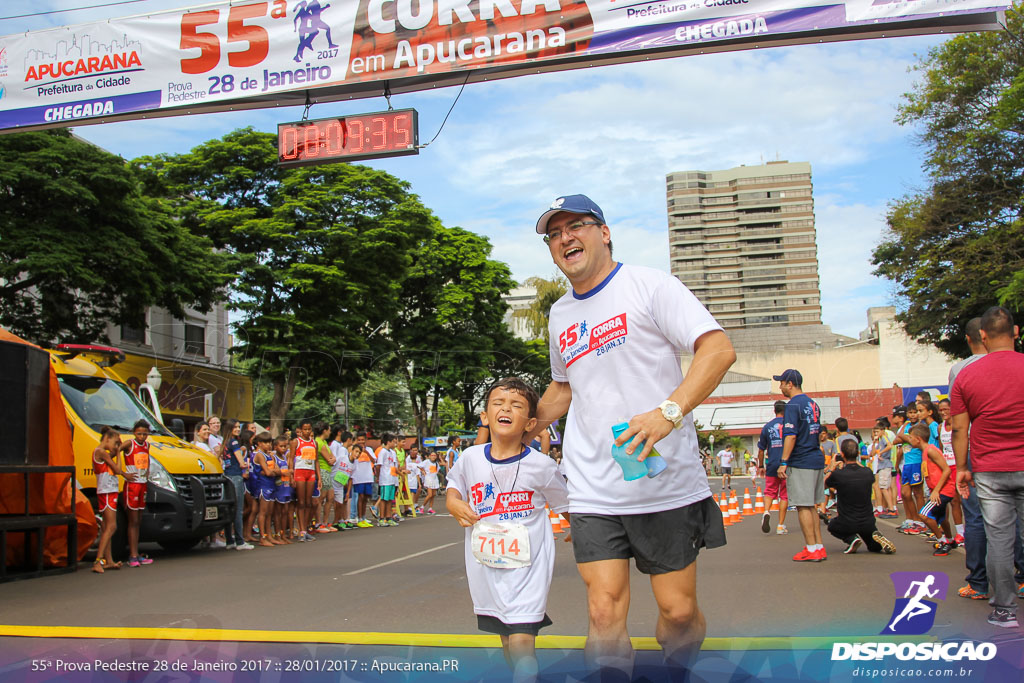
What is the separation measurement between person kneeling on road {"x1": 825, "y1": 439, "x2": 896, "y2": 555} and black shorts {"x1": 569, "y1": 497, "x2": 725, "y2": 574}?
23.0 feet

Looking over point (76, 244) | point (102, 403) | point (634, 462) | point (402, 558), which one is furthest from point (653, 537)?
point (76, 244)

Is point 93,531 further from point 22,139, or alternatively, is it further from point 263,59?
point 22,139

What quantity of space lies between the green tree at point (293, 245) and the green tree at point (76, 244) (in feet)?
21.5

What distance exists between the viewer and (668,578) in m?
3.46

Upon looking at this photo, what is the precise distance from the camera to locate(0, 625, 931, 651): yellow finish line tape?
13.0ft

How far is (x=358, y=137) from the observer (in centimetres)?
927

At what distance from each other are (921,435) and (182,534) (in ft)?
30.7

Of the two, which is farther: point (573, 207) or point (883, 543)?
point (883, 543)

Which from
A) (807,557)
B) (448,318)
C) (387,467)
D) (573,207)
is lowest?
(807,557)

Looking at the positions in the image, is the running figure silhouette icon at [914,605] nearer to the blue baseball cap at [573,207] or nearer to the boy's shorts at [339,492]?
the blue baseball cap at [573,207]

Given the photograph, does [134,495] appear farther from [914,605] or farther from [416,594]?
[914,605]

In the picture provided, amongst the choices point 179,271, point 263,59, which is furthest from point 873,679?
point 179,271

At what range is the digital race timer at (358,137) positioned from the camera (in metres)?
9.21

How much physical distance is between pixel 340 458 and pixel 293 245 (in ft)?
54.6
